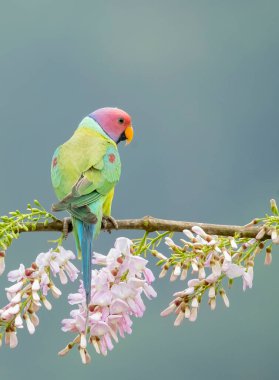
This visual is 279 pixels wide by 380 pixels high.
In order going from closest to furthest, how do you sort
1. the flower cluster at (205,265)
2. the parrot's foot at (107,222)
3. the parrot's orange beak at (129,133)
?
1. the flower cluster at (205,265)
2. the parrot's foot at (107,222)
3. the parrot's orange beak at (129,133)

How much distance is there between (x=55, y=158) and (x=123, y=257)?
907 mm

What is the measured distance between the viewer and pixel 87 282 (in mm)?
1839

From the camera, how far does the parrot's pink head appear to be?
335cm

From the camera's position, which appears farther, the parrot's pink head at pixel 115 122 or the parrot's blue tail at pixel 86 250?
the parrot's pink head at pixel 115 122

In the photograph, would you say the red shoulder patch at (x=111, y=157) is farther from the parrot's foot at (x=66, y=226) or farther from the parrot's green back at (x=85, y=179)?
the parrot's foot at (x=66, y=226)

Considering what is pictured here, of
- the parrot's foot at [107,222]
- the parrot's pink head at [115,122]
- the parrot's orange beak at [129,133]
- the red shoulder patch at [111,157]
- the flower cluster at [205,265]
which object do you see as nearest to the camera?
the flower cluster at [205,265]

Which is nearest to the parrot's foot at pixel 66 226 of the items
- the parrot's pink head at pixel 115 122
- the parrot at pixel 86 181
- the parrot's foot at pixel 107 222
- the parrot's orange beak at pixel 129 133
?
the parrot at pixel 86 181

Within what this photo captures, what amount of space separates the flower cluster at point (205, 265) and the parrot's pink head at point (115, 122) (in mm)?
1583

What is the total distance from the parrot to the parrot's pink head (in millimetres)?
32

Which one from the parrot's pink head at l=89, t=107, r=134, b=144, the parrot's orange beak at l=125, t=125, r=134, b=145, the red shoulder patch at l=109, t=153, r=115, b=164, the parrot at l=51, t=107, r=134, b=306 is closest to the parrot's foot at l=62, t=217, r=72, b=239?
the parrot at l=51, t=107, r=134, b=306

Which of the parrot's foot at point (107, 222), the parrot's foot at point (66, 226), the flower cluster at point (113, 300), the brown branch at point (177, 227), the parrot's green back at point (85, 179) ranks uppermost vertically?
the parrot's green back at point (85, 179)

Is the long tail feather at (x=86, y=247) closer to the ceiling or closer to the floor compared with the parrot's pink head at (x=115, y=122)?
closer to the floor

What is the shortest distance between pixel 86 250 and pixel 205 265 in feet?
1.36

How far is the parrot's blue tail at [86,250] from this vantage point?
1838 millimetres
